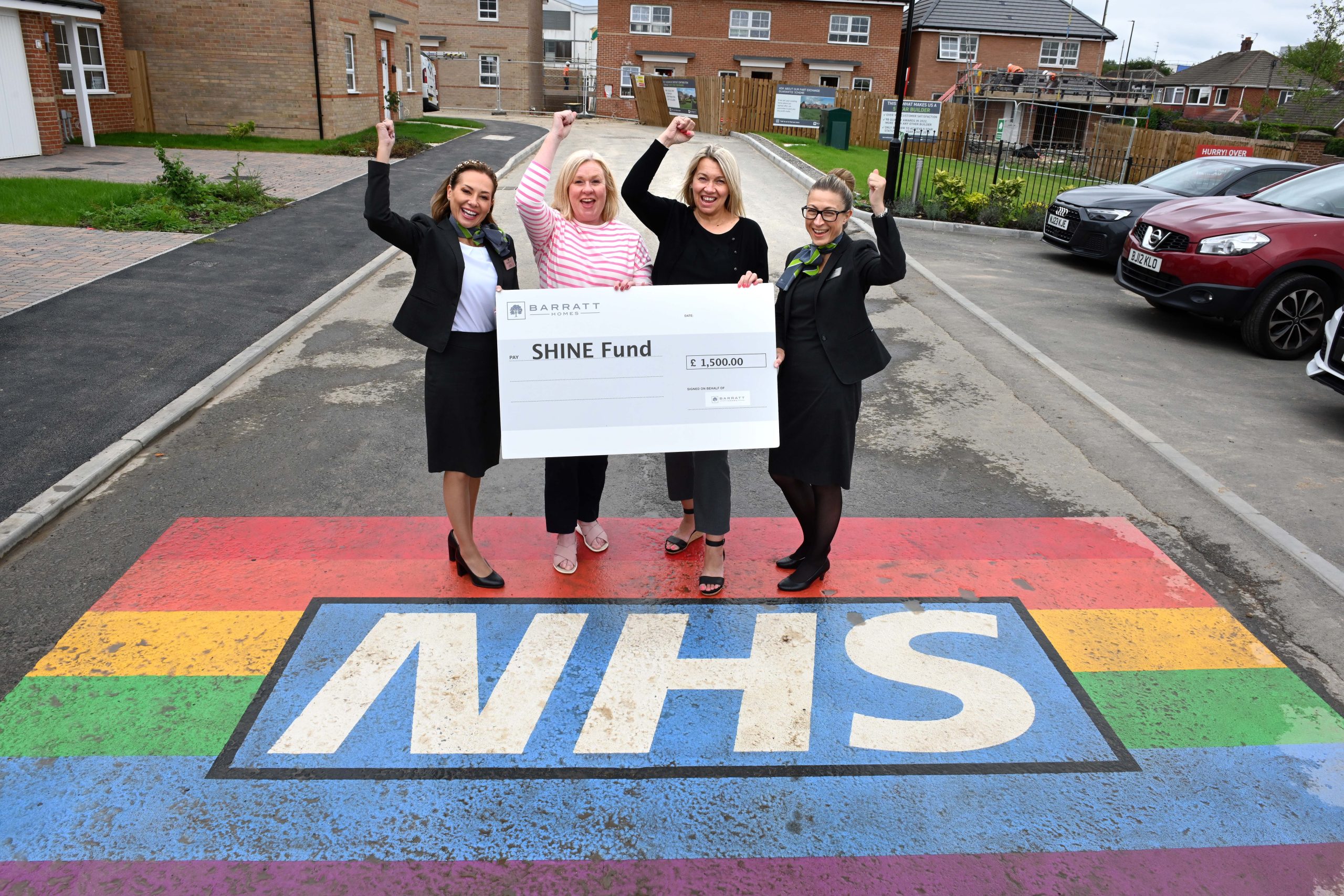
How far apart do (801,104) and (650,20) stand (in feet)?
51.7

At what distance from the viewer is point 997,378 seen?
8531 mm

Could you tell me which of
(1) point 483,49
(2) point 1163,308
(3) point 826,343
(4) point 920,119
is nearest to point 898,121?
(4) point 920,119

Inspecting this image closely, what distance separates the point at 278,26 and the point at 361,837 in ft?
83.6

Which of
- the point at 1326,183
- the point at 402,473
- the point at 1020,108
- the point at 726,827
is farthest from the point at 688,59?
the point at 726,827

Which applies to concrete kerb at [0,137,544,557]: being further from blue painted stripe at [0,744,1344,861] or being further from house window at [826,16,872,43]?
house window at [826,16,872,43]

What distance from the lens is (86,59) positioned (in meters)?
22.1

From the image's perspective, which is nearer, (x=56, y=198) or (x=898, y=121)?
(x=56, y=198)

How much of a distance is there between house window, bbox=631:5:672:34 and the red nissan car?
43350 millimetres

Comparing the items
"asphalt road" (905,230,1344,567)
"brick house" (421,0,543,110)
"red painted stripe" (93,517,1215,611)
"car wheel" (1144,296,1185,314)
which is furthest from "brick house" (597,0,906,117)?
"red painted stripe" (93,517,1215,611)

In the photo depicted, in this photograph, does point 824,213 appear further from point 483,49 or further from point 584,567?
point 483,49

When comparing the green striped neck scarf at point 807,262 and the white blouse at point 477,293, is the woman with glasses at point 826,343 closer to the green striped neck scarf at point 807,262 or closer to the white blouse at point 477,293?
the green striped neck scarf at point 807,262

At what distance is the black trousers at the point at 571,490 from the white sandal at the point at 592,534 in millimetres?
61

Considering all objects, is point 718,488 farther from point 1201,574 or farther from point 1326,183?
point 1326,183

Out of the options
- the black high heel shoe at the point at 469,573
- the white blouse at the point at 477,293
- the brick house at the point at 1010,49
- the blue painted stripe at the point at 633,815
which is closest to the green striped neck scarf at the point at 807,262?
the white blouse at the point at 477,293
